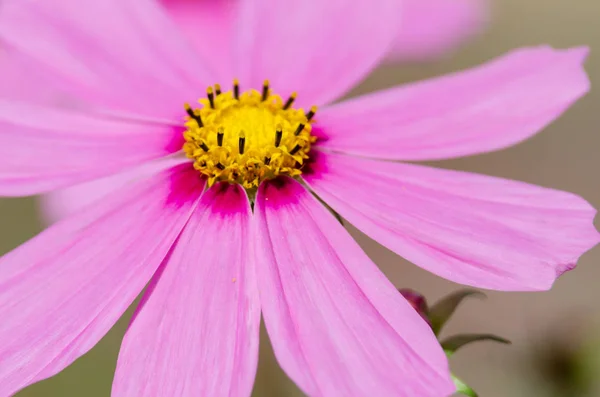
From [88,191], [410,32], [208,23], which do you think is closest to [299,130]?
[88,191]

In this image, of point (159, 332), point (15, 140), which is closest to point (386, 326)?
point (159, 332)

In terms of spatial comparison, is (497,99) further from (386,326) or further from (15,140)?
(15,140)

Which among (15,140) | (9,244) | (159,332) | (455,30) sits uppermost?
(455,30)

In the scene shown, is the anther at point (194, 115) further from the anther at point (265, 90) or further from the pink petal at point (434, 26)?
the pink petal at point (434, 26)

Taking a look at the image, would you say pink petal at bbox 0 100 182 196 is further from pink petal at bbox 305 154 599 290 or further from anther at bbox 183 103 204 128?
pink petal at bbox 305 154 599 290

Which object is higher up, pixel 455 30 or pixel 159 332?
pixel 455 30

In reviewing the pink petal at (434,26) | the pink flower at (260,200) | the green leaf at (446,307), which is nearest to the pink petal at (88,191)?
the pink flower at (260,200)
